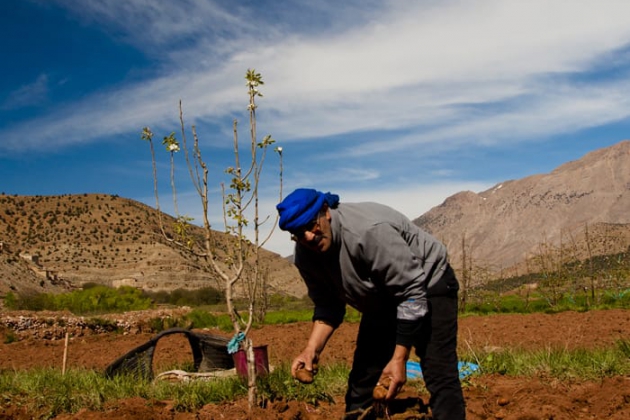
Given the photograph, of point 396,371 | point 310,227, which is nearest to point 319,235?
point 310,227

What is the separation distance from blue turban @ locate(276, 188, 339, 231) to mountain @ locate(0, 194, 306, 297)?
177 feet

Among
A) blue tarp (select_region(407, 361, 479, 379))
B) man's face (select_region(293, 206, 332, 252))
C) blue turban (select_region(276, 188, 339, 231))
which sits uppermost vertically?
blue turban (select_region(276, 188, 339, 231))

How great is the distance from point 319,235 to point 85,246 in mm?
68040

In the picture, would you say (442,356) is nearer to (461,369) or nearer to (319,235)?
(319,235)

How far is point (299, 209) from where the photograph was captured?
9.19 feet

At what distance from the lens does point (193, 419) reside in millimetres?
4441

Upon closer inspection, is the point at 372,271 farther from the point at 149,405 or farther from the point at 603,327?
the point at 603,327

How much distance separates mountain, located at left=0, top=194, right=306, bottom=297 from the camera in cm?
6078

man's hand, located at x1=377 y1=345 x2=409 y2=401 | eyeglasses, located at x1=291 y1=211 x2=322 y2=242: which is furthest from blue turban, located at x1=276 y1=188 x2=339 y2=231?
man's hand, located at x1=377 y1=345 x2=409 y2=401

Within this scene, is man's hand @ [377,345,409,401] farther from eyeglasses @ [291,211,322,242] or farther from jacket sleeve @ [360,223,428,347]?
eyeglasses @ [291,211,322,242]

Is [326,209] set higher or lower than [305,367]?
higher

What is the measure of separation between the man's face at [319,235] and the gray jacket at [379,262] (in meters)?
0.03

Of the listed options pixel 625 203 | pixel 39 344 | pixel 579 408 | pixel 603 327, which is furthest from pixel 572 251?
pixel 625 203

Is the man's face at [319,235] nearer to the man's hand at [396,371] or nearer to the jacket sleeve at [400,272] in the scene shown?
the jacket sleeve at [400,272]
